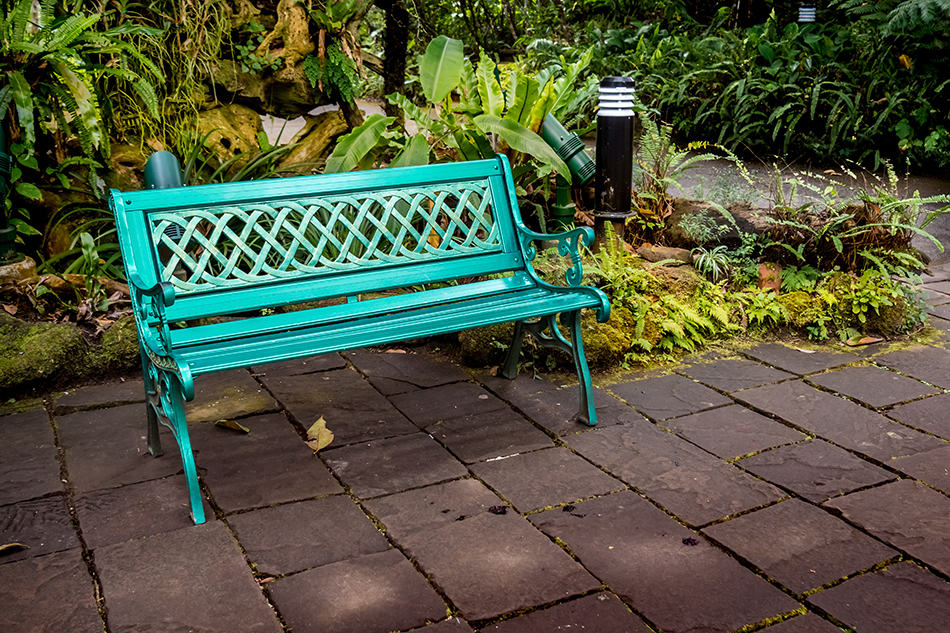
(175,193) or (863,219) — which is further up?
(175,193)

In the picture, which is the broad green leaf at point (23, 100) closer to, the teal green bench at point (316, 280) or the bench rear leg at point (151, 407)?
the teal green bench at point (316, 280)

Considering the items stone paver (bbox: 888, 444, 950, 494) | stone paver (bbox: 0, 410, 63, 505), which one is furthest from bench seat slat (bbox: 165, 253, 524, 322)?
stone paver (bbox: 888, 444, 950, 494)

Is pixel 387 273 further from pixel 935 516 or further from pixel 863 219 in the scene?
pixel 863 219

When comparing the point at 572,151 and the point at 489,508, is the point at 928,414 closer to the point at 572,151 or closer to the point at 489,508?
the point at 489,508

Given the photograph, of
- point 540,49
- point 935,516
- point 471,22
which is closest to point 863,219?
point 935,516

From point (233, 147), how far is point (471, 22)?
850 cm

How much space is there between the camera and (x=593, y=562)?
2.63 m

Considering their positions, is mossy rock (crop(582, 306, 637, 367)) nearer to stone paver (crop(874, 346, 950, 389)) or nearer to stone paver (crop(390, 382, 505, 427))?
stone paver (crop(390, 382, 505, 427))

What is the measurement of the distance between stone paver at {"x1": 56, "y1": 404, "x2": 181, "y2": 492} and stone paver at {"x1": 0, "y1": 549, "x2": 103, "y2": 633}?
50 centimetres

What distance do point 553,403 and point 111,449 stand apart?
72.6 inches

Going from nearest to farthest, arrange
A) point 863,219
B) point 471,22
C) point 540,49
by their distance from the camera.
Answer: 1. point 863,219
2. point 540,49
3. point 471,22

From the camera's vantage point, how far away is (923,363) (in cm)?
434

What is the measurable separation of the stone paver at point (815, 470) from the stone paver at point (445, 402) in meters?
1.14

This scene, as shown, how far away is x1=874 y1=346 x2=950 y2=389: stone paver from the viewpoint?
4.15 metres
